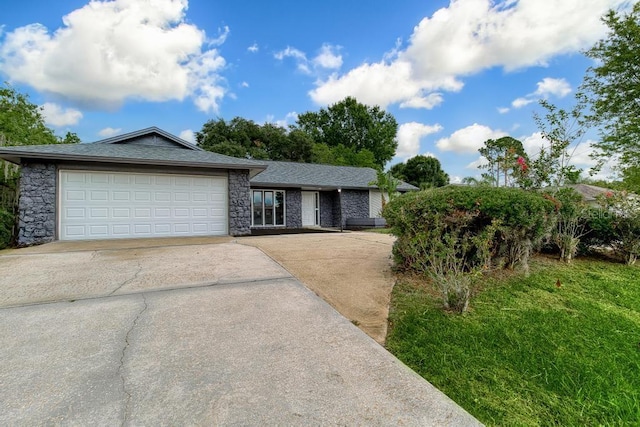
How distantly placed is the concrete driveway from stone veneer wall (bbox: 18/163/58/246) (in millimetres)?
5498

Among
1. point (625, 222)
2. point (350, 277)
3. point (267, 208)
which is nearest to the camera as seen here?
point (350, 277)

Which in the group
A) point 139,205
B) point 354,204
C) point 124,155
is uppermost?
point 124,155

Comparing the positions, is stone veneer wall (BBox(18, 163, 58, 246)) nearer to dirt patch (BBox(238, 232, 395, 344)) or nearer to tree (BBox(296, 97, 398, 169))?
dirt patch (BBox(238, 232, 395, 344))

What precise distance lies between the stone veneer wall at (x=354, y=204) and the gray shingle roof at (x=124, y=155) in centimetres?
707

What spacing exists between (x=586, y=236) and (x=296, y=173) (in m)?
13.1

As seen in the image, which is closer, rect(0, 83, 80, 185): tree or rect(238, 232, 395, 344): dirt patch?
rect(238, 232, 395, 344): dirt patch

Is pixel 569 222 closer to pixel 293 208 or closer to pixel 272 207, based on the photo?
pixel 293 208

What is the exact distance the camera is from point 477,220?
4.35m

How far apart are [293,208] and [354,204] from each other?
3.74 meters

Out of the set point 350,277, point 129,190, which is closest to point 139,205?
point 129,190

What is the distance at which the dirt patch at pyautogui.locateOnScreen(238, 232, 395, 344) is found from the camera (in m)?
3.25

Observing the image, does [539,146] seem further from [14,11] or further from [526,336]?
[14,11]

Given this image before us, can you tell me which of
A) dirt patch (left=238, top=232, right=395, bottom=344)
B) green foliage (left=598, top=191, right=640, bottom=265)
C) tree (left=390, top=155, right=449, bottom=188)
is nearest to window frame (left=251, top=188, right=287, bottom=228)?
dirt patch (left=238, top=232, right=395, bottom=344)

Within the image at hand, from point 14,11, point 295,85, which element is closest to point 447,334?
point 14,11
